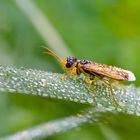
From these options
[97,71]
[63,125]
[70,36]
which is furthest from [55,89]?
[70,36]

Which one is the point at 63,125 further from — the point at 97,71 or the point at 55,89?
the point at 55,89

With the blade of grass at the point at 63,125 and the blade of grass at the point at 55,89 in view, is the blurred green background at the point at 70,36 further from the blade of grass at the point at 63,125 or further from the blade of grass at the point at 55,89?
the blade of grass at the point at 55,89

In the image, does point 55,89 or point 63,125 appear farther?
point 63,125

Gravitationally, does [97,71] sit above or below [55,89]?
above

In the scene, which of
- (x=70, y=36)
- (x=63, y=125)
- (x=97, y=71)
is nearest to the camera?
(x=63, y=125)

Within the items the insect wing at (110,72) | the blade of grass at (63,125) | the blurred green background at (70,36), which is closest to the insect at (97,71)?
the insect wing at (110,72)

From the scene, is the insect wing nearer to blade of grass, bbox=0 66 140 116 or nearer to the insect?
the insect

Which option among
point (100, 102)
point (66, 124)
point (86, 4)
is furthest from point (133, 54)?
point (100, 102)

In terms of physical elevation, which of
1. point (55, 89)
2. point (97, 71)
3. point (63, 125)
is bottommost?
point (55, 89)
